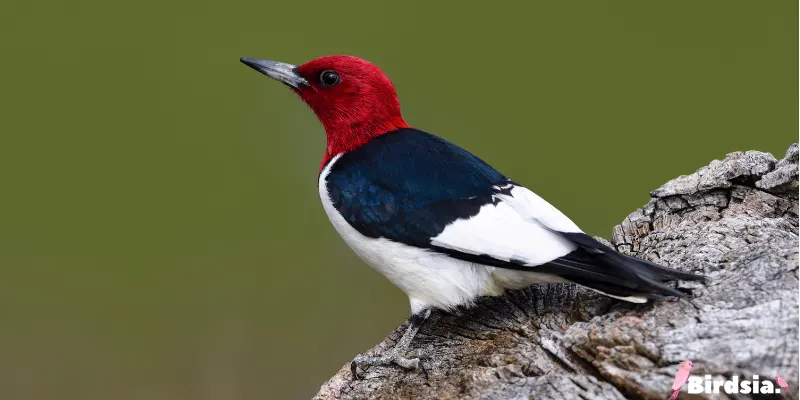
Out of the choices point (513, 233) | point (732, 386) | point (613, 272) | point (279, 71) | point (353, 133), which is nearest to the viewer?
point (732, 386)

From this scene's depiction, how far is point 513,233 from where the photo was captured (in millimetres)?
3195

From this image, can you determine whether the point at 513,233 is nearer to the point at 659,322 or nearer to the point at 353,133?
the point at 659,322

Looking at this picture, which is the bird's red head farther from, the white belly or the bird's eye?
the white belly

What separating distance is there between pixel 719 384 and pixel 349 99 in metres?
2.00

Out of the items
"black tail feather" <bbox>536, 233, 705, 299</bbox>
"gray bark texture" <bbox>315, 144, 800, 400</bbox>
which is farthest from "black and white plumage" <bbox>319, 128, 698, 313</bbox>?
"gray bark texture" <bbox>315, 144, 800, 400</bbox>

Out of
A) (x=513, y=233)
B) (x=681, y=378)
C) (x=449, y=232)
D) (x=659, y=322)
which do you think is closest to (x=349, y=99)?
(x=449, y=232)

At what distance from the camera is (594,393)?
270 cm

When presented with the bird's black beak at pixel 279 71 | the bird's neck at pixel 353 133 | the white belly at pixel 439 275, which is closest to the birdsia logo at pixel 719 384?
the white belly at pixel 439 275

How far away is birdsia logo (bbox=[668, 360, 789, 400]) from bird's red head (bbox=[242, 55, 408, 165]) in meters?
1.76

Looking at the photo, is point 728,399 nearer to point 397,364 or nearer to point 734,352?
point 734,352

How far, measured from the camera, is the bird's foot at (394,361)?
327 cm

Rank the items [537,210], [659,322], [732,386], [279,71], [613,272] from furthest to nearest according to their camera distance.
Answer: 1. [279,71]
2. [537,210]
3. [613,272]
4. [659,322]
5. [732,386]

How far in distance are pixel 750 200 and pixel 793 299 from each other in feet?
3.07

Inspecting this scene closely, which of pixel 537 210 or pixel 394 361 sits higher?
pixel 537 210
